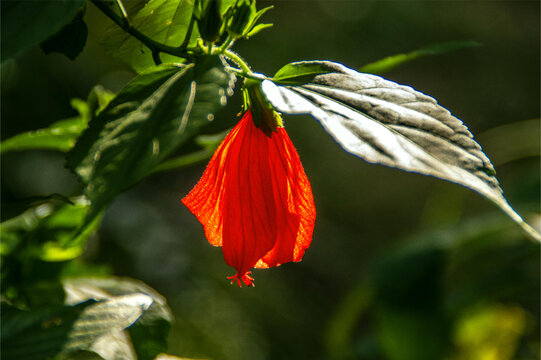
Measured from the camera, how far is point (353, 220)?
8.30 feet

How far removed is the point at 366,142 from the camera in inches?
7.9

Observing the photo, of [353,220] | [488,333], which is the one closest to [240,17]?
[488,333]

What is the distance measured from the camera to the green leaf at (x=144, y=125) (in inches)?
7.4

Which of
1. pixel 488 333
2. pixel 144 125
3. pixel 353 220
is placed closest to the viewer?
pixel 144 125

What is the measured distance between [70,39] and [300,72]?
0.14m

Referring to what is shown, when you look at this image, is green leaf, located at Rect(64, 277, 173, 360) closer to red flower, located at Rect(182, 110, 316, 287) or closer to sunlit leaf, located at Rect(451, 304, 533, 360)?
red flower, located at Rect(182, 110, 316, 287)

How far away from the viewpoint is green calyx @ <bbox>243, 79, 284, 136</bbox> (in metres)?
0.26

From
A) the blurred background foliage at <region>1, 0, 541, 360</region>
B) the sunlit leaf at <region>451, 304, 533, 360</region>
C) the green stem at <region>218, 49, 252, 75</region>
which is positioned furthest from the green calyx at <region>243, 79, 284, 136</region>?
the sunlit leaf at <region>451, 304, 533, 360</region>

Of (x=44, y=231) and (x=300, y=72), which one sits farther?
(x=44, y=231)

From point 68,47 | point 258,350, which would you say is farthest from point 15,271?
point 258,350

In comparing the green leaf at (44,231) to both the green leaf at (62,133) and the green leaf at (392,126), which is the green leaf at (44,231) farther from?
the green leaf at (392,126)

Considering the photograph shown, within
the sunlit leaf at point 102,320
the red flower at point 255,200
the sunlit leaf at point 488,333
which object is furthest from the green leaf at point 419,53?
the sunlit leaf at point 488,333

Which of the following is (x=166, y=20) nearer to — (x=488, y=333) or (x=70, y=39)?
(x=70, y=39)

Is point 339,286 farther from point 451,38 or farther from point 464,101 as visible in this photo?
point 451,38
